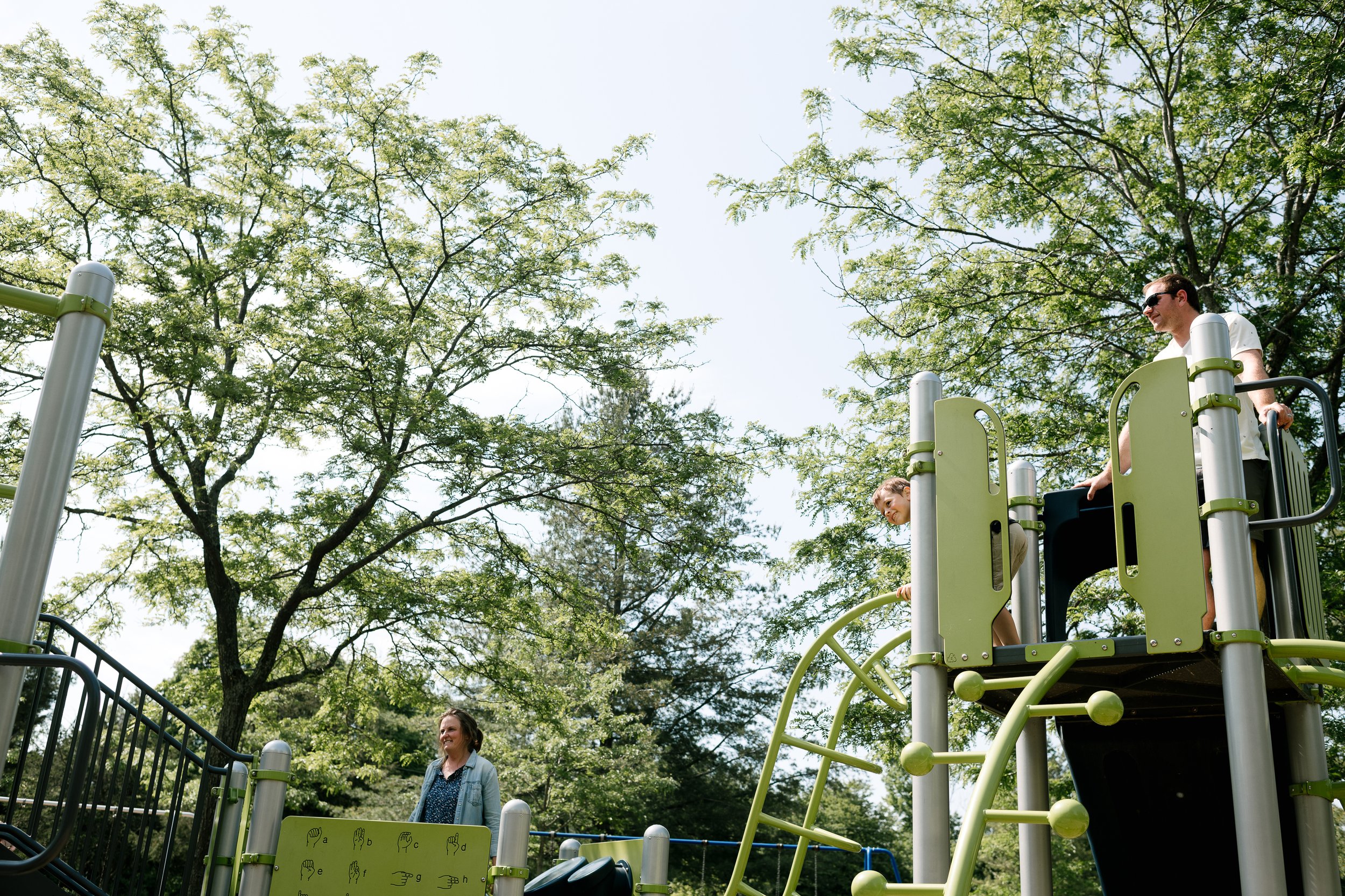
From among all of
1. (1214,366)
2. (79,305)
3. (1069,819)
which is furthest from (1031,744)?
(79,305)

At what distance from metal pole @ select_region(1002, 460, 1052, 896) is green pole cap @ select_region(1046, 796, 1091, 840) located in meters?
1.49

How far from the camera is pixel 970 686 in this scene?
3.21 m

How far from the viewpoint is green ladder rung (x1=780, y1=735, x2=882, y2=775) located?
13.8 feet

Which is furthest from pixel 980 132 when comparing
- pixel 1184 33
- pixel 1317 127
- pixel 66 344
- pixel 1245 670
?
pixel 66 344

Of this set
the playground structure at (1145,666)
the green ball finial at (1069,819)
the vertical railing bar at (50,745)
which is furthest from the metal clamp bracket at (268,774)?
the green ball finial at (1069,819)

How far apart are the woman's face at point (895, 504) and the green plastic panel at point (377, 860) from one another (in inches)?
93.9

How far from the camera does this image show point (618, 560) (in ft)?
96.1

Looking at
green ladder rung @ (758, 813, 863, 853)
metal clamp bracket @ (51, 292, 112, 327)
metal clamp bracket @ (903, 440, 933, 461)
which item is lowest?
green ladder rung @ (758, 813, 863, 853)

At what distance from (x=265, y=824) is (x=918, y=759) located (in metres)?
3.29

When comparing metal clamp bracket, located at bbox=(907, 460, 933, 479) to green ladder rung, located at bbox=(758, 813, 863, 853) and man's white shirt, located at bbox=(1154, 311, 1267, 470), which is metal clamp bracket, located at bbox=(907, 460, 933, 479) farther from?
green ladder rung, located at bbox=(758, 813, 863, 853)

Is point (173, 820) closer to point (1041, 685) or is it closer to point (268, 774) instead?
point (268, 774)

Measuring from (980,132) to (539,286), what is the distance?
5915mm

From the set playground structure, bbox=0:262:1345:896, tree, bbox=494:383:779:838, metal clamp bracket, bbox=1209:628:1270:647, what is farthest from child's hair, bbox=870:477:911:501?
tree, bbox=494:383:779:838

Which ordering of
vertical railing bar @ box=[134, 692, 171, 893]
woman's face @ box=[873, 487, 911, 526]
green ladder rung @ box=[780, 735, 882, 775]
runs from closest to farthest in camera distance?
1. green ladder rung @ box=[780, 735, 882, 775]
2. woman's face @ box=[873, 487, 911, 526]
3. vertical railing bar @ box=[134, 692, 171, 893]
